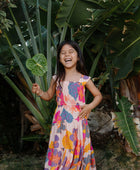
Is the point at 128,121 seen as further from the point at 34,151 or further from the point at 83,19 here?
the point at 34,151

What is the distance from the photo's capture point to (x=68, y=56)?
1894 mm

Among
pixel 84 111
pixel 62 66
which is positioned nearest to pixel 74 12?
pixel 62 66

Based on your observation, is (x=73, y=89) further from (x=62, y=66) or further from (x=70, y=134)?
(x=70, y=134)

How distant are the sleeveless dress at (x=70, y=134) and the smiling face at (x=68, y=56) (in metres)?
0.17

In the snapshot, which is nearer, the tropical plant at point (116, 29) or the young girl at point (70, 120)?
the young girl at point (70, 120)

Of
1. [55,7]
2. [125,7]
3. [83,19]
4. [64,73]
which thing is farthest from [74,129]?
[55,7]

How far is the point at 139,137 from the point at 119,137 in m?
0.39

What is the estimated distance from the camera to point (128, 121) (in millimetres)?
2580

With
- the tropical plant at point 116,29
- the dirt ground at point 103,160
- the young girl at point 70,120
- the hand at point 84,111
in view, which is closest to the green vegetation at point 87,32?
the tropical plant at point 116,29

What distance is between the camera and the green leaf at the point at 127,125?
241cm

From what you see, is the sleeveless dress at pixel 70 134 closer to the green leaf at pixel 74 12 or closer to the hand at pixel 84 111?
the hand at pixel 84 111

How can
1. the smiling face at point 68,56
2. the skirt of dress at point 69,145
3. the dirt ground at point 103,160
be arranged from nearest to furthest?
the skirt of dress at point 69,145
the smiling face at point 68,56
the dirt ground at point 103,160

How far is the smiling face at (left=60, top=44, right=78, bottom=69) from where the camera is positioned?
1894 millimetres

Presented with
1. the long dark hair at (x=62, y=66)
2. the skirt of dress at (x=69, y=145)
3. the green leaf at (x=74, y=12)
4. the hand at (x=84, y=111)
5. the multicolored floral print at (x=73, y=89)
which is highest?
the green leaf at (x=74, y=12)
